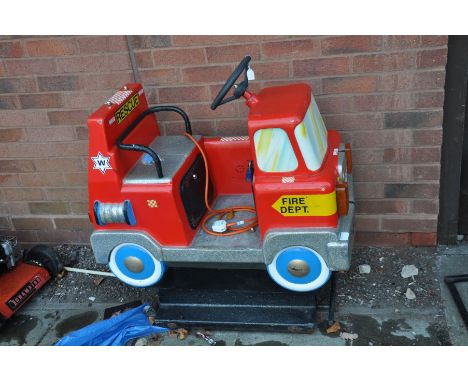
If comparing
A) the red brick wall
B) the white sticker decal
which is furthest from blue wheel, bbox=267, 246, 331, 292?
the white sticker decal

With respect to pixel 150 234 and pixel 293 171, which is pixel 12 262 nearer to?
pixel 150 234

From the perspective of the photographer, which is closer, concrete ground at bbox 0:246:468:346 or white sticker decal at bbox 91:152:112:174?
white sticker decal at bbox 91:152:112:174

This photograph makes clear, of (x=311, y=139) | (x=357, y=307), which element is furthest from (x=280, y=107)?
(x=357, y=307)

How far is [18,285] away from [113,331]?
2.66ft

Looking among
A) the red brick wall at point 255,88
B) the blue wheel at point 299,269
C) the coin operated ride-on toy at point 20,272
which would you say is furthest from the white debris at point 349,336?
the coin operated ride-on toy at point 20,272

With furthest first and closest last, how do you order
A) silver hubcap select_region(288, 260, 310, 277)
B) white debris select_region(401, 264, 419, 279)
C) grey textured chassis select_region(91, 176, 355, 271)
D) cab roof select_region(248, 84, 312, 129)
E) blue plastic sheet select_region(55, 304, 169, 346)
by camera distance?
1. white debris select_region(401, 264, 419, 279)
2. blue plastic sheet select_region(55, 304, 169, 346)
3. silver hubcap select_region(288, 260, 310, 277)
4. grey textured chassis select_region(91, 176, 355, 271)
5. cab roof select_region(248, 84, 312, 129)

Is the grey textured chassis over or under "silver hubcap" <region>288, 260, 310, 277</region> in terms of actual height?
over

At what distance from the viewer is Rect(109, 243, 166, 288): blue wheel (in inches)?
122

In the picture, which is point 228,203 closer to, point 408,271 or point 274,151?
point 274,151

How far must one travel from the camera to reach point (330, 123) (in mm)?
3443

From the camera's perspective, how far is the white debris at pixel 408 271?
3.48 m

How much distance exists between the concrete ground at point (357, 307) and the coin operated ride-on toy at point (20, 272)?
102 millimetres

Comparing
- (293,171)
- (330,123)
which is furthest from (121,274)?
(330,123)

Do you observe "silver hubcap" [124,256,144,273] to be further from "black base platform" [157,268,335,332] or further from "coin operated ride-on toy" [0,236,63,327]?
"coin operated ride-on toy" [0,236,63,327]
